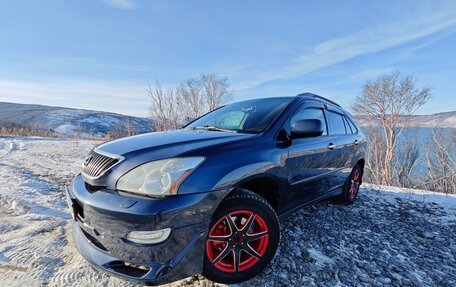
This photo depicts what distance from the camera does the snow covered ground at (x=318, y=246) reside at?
2113 millimetres

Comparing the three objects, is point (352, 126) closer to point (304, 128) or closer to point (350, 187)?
point (350, 187)

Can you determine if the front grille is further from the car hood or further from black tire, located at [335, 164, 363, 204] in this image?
black tire, located at [335, 164, 363, 204]

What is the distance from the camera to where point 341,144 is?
357 centimetres

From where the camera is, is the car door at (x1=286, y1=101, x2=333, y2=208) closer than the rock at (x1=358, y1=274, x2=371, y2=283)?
No

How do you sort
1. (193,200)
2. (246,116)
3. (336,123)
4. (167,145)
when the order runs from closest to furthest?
(193,200), (167,145), (246,116), (336,123)

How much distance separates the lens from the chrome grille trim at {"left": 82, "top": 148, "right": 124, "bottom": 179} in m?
1.85

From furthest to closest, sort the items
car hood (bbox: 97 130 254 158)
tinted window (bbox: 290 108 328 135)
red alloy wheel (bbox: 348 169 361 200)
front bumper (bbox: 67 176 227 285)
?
1. red alloy wheel (bbox: 348 169 361 200)
2. tinted window (bbox: 290 108 328 135)
3. car hood (bbox: 97 130 254 158)
4. front bumper (bbox: 67 176 227 285)

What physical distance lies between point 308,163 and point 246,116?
3.03 feet

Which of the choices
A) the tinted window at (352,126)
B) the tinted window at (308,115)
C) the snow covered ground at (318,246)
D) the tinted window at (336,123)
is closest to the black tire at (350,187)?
the snow covered ground at (318,246)

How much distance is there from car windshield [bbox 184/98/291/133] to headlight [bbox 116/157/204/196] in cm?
99

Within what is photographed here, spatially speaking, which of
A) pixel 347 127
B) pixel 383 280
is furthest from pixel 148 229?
pixel 347 127

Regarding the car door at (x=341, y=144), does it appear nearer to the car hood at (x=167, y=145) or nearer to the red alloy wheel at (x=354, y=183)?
the red alloy wheel at (x=354, y=183)

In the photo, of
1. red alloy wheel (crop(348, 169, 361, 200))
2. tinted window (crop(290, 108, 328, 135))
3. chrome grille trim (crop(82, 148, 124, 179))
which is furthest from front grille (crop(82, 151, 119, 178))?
red alloy wheel (crop(348, 169, 361, 200))

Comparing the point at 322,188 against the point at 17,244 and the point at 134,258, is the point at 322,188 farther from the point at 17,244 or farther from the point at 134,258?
the point at 17,244
